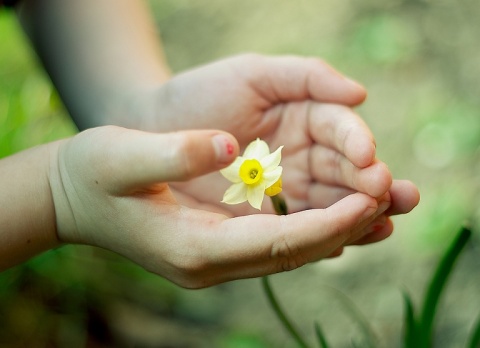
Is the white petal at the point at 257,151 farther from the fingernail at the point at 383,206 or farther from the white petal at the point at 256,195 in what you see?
the fingernail at the point at 383,206

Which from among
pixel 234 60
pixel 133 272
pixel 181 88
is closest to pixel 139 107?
pixel 181 88

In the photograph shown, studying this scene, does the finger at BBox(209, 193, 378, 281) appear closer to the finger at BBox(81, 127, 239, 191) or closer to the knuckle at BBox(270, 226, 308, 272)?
the knuckle at BBox(270, 226, 308, 272)

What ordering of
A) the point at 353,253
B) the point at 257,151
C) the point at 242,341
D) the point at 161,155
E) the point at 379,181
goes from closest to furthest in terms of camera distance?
the point at 161,155
the point at 379,181
the point at 257,151
the point at 242,341
the point at 353,253

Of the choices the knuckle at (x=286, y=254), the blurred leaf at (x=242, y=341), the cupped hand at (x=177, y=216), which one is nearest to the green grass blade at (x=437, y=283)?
the cupped hand at (x=177, y=216)

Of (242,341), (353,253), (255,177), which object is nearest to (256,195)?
(255,177)

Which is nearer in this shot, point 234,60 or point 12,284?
point 234,60

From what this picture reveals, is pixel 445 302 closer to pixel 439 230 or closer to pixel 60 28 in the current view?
pixel 439 230

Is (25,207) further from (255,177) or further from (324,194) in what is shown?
(324,194)
